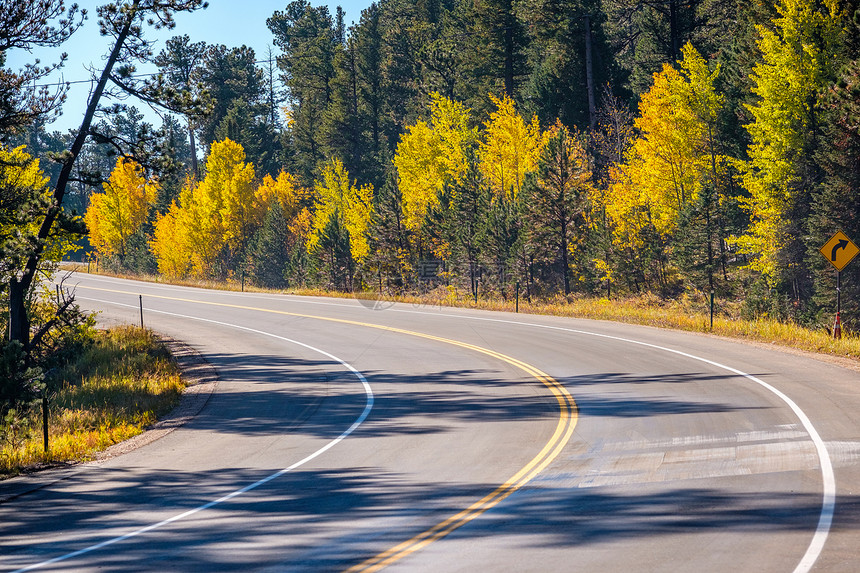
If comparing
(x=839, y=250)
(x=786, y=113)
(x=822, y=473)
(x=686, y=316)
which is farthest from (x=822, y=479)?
(x=786, y=113)

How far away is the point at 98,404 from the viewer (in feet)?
60.3

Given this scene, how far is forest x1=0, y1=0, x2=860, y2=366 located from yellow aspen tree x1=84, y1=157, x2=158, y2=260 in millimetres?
507

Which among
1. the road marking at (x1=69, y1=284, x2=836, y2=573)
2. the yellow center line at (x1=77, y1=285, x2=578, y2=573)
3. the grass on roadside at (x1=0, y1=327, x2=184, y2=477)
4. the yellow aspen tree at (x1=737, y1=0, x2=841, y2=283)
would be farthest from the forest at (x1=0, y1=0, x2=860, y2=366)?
the yellow center line at (x1=77, y1=285, x2=578, y2=573)

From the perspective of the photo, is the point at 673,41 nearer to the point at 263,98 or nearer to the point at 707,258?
the point at 707,258

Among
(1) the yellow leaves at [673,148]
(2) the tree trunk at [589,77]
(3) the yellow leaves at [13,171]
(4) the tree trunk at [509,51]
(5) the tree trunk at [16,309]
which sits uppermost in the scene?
(4) the tree trunk at [509,51]

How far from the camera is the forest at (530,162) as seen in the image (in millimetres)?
30703

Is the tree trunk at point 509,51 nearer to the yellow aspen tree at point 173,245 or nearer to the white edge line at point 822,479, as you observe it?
the yellow aspen tree at point 173,245

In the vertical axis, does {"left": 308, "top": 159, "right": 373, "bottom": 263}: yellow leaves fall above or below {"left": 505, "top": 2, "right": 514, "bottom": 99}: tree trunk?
below

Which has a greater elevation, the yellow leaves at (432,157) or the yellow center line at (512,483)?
the yellow leaves at (432,157)

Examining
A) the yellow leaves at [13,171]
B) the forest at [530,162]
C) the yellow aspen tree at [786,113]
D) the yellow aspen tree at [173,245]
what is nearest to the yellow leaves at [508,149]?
the forest at [530,162]

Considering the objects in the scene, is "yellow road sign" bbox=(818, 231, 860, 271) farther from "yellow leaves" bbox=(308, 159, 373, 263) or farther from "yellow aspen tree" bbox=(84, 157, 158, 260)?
"yellow aspen tree" bbox=(84, 157, 158, 260)

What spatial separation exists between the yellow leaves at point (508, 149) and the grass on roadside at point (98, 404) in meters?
28.1

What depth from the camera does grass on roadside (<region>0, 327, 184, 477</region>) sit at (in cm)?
1384

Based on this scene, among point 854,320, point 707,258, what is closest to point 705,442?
point 854,320
